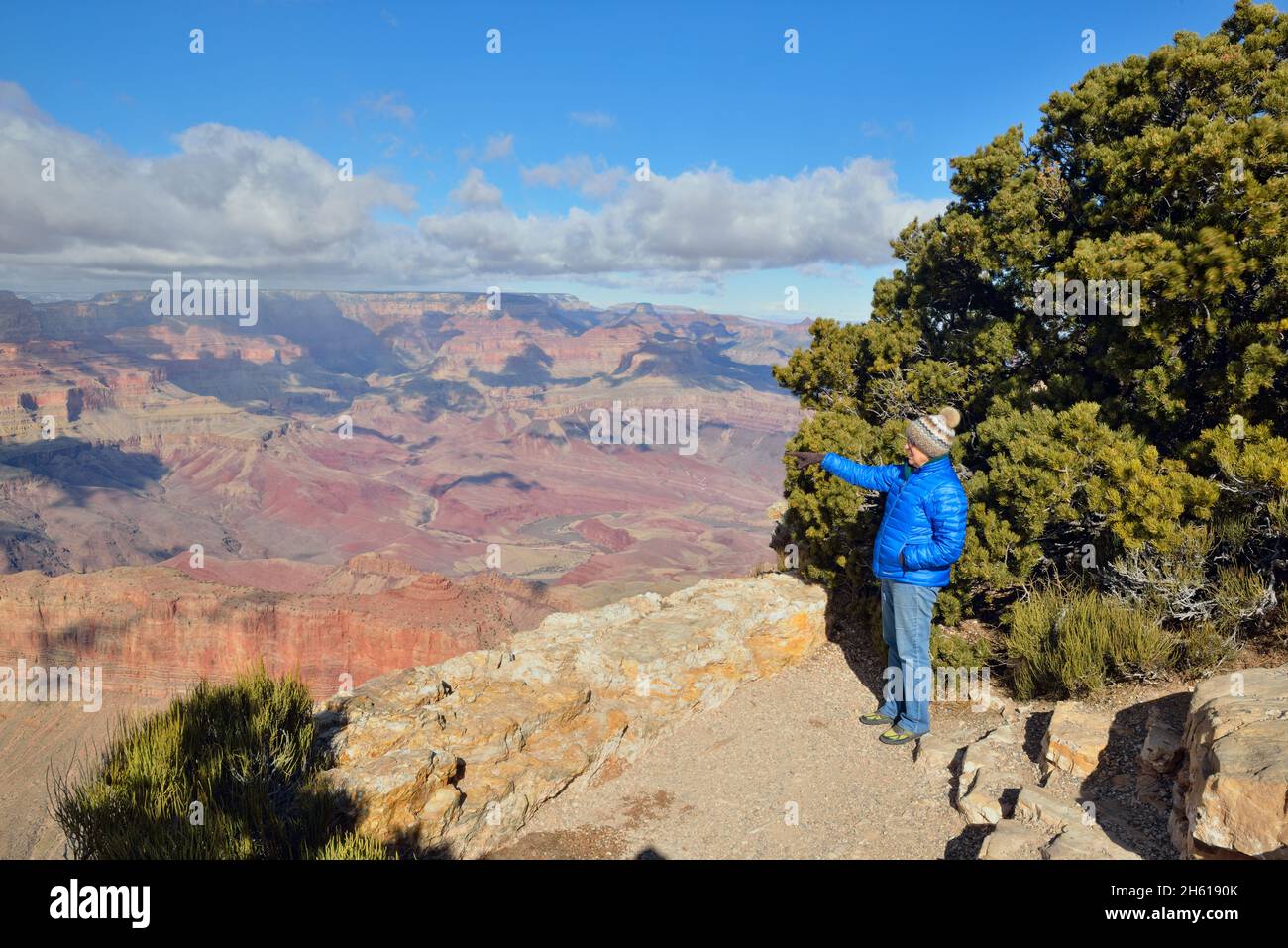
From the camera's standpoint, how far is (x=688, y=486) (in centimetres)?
19438

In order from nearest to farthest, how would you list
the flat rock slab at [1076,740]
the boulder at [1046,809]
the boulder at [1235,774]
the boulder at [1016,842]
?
the boulder at [1235,774], the boulder at [1016,842], the boulder at [1046,809], the flat rock slab at [1076,740]

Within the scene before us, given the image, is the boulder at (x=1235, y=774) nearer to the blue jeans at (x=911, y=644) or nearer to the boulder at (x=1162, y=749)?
the boulder at (x=1162, y=749)

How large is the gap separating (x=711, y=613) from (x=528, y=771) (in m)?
3.40

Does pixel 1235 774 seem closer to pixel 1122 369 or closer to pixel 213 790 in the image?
pixel 1122 369

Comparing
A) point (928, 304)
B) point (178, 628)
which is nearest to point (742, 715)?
point (928, 304)

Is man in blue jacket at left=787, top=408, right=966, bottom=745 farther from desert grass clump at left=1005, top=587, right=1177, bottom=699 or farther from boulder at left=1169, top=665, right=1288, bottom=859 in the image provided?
boulder at left=1169, top=665, right=1288, bottom=859

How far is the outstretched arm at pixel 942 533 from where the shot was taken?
18.0 ft

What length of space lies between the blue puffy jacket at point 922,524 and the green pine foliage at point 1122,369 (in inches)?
62.5

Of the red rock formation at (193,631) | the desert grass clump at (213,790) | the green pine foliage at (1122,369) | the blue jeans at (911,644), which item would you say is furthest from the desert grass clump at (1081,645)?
the red rock formation at (193,631)

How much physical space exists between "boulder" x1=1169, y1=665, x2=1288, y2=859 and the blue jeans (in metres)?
1.85

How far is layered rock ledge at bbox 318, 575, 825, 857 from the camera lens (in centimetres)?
510

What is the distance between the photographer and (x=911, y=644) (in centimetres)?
598

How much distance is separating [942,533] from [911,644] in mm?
1047

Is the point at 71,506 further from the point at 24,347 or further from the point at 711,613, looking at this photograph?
the point at 711,613
